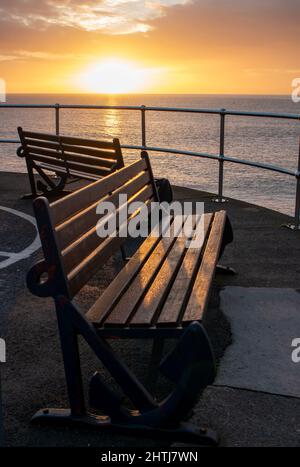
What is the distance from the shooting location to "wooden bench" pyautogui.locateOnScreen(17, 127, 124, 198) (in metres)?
6.40

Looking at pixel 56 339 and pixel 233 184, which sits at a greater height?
pixel 56 339

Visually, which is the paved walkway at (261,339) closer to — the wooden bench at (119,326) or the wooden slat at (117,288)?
the wooden bench at (119,326)

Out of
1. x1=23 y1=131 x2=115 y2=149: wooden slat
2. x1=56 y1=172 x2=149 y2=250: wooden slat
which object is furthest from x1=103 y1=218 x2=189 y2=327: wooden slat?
x1=23 y1=131 x2=115 y2=149: wooden slat

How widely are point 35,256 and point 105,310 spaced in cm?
271

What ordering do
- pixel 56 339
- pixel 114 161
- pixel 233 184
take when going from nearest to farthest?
pixel 56 339
pixel 114 161
pixel 233 184

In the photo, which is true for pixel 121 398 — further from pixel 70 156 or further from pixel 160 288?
pixel 70 156

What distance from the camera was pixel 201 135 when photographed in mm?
99938

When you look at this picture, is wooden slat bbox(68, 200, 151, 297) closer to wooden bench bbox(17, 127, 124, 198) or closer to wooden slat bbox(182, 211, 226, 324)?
wooden slat bbox(182, 211, 226, 324)

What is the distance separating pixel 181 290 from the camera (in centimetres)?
299

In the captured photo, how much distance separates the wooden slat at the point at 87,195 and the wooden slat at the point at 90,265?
0.25 metres

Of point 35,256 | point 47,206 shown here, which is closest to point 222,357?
point 47,206

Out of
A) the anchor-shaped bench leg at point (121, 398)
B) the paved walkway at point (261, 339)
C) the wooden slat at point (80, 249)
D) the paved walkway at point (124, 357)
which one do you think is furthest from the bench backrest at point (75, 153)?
the anchor-shaped bench leg at point (121, 398)

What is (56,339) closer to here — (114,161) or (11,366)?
(11,366)

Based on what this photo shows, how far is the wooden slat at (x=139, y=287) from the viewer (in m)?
2.68
